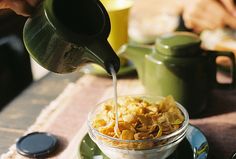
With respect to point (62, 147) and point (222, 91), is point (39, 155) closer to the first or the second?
point (62, 147)

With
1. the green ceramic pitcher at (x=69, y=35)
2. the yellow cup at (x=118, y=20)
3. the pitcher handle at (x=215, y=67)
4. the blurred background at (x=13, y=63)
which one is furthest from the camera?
the blurred background at (x=13, y=63)

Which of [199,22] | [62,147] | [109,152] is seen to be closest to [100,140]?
[109,152]

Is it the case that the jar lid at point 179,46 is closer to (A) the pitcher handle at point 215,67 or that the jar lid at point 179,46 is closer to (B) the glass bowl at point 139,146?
(A) the pitcher handle at point 215,67

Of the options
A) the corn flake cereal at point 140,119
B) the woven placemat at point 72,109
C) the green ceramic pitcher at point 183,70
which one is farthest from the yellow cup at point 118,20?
the corn flake cereal at point 140,119

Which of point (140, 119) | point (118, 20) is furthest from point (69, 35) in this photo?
point (118, 20)

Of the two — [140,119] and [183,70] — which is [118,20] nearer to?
[183,70]

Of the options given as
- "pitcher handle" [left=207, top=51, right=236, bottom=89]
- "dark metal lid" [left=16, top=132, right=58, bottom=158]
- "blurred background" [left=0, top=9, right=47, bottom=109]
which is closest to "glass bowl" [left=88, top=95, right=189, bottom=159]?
"dark metal lid" [left=16, top=132, right=58, bottom=158]

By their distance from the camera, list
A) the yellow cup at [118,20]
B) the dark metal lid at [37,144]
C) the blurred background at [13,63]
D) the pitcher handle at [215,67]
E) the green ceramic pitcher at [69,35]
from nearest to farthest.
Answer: the green ceramic pitcher at [69,35], the dark metal lid at [37,144], the pitcher handle at [215,67], the yellow cup at [118,20], the blurred background at [13,63]
